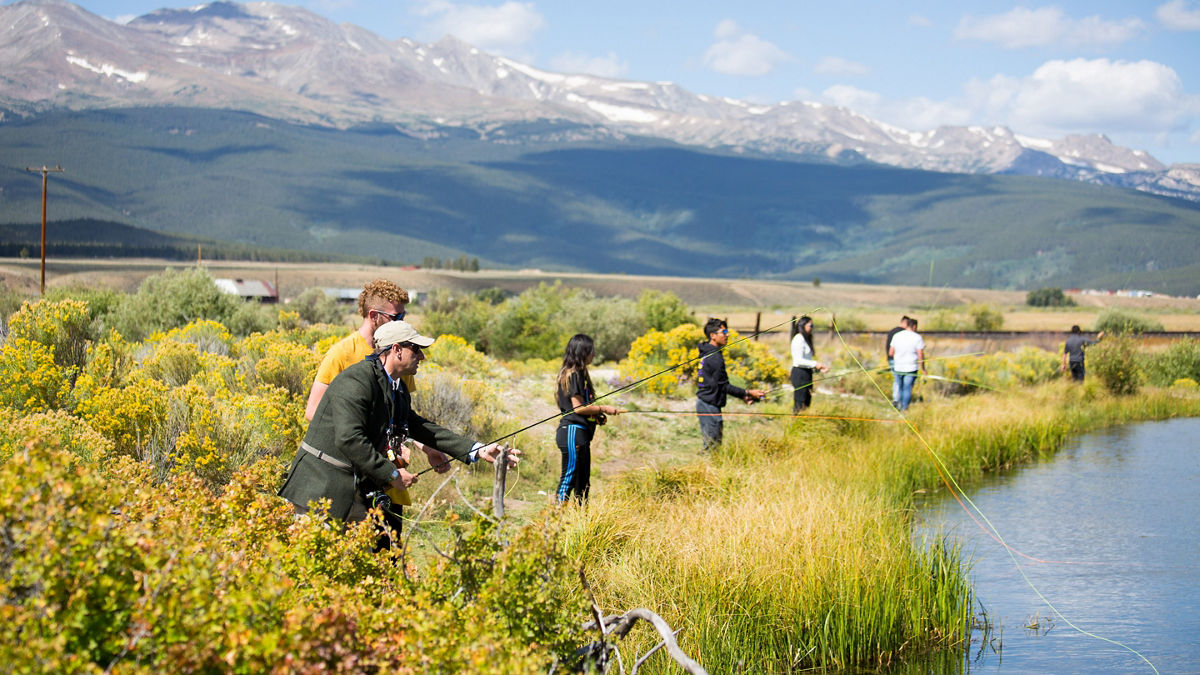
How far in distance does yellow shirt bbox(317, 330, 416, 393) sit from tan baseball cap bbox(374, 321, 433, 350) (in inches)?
20.0

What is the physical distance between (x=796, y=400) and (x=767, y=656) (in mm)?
7303

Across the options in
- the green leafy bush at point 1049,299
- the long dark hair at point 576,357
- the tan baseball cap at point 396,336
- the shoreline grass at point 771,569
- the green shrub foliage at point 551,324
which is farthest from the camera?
the green leafy bush at point 1049,299

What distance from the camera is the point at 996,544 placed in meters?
9.65

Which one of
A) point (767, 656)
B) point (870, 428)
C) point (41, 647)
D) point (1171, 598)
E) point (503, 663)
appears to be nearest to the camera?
point (41, 647)

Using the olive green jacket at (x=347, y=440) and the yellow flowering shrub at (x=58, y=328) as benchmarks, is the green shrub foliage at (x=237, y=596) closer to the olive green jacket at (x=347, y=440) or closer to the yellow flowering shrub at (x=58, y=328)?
the olive green jacket at (x=347, y=440)

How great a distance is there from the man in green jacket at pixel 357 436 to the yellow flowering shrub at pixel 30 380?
13.7 ft

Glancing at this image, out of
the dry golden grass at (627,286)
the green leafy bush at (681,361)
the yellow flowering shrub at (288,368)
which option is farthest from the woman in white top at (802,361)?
the dry golden grass at (627,286)

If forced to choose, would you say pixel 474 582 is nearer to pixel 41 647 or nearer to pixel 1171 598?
pixel 41 647

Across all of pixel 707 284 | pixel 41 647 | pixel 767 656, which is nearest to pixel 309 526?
pixel 41 647

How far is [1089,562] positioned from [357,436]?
23.2 feet

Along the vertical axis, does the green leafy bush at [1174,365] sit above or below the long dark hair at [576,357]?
below

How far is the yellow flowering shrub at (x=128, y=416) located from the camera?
777cm

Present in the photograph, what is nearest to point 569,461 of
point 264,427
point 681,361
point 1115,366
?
point 264,427

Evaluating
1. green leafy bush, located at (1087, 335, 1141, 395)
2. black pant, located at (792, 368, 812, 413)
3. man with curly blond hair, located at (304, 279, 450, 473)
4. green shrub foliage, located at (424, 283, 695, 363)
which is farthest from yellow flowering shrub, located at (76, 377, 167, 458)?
green leafy bush, located at (1087, 335, 1141, 395)
